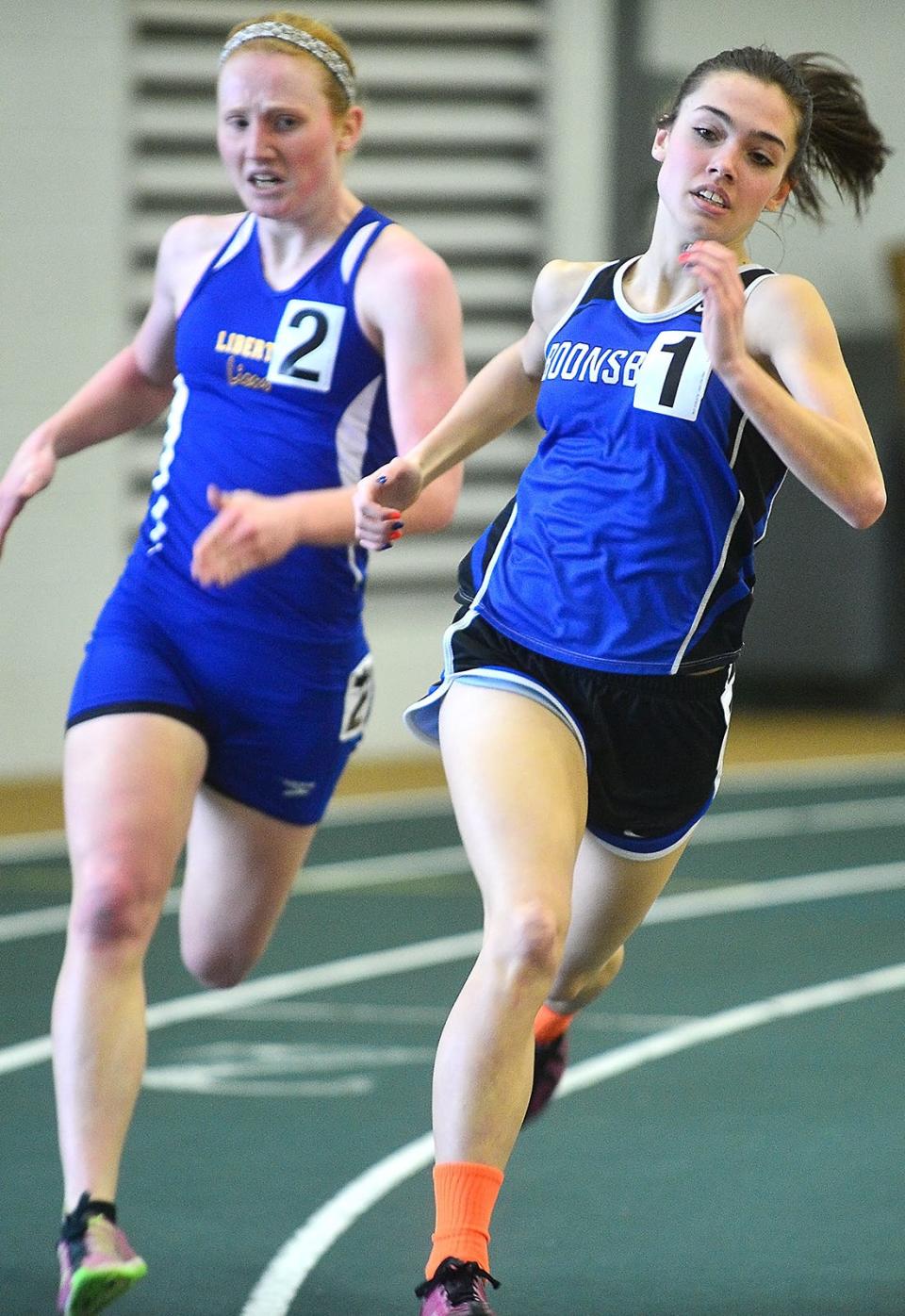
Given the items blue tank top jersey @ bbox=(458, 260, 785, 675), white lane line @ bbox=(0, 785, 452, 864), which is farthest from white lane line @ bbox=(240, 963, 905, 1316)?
white lane line @ bbox=(0, 785, 452, 864)

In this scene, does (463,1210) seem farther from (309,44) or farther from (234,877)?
(309,44)

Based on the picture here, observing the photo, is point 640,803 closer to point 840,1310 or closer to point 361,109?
point 840,1310

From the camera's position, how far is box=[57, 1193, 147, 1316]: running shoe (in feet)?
10.8

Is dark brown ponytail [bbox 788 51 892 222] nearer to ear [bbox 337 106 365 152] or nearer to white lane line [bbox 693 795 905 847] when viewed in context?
ear [bbox 337 106 365 152]

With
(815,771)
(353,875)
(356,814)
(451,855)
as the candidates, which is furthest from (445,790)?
(353,875)

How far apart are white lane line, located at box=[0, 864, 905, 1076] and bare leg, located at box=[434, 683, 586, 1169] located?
2.51m

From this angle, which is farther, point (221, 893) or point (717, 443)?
point (221, 893)

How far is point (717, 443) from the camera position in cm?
332

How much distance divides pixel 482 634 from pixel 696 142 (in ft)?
2.78

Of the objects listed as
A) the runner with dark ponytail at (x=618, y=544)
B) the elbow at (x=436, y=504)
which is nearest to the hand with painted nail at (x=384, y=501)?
the runner with dark ponytail at (x=618, y=544)

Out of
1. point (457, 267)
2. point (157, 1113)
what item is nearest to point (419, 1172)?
point (157, 1113)

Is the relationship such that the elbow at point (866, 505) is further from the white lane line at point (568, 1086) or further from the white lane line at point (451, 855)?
the white lane line at point (451, 855)

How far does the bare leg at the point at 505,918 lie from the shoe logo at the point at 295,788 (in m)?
0.76

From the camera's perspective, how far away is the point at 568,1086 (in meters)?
5.33
